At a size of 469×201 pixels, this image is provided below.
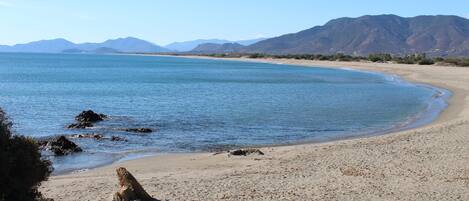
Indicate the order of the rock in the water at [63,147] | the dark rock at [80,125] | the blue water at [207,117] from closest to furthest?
the rock in the water at [63,147] < the blue water at [207,117] < the dark rock at [80,125]

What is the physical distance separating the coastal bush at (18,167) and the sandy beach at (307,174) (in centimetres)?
321

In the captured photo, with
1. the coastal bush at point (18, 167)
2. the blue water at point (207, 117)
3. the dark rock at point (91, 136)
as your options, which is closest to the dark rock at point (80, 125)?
the blue water at point (207, 117)

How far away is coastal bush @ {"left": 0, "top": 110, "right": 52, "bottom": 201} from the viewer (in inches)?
299

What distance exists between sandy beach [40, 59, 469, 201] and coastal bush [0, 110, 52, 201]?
3.21 meters

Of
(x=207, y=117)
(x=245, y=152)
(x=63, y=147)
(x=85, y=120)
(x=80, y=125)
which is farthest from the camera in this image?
(x=207, y=117)

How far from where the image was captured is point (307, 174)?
13.6 meters

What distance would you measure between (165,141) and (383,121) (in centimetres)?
1163

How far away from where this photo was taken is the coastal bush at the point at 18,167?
7586 millimetres

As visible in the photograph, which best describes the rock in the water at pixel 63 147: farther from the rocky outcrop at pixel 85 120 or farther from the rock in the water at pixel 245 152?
the rocky outcrop at pixel 85 120

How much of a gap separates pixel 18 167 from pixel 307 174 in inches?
290

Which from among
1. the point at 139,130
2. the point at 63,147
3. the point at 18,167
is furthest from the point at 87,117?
the point at 18,167

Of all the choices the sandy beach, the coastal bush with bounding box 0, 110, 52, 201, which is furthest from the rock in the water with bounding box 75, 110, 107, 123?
the coastal bush with bounding box 0, 110, 52, 201

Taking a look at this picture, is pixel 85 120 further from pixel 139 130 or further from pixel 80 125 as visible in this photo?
pixel 139 130

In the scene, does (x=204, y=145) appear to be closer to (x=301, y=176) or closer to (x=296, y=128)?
(x=296, y=128)
